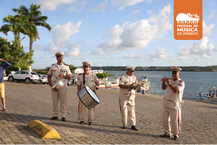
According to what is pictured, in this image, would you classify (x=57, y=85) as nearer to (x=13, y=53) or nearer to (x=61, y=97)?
(x=61, y=97)

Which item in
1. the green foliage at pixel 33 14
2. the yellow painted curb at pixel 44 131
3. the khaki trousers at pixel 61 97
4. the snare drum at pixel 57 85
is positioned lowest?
the yellow painted curb at pixel 44 131

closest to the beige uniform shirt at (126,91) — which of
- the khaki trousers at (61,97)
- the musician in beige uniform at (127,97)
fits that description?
the musician in beige uniform at (127,97)

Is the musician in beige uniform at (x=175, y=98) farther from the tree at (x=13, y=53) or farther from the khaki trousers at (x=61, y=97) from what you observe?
the tree at (x=13, y=53)

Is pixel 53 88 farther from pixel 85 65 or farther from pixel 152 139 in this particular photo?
pixel 152 139

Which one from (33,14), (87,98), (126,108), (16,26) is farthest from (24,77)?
(126,108)

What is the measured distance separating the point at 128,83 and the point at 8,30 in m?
37.1

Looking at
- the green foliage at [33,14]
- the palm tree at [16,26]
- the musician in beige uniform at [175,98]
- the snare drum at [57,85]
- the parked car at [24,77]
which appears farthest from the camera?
the green foliage at [33,14]

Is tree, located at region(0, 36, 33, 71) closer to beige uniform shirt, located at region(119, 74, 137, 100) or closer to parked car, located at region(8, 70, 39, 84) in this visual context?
parked car, located at region(8, 70, 39, 84)

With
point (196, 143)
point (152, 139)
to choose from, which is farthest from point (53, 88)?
point (196, 143)

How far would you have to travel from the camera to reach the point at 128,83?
6195 mm

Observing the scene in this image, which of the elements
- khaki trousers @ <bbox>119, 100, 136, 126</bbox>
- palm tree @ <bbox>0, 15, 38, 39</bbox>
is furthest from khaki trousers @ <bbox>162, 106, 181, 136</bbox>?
palm tree @ <bbox>0, 15, 38, 39</bbox>

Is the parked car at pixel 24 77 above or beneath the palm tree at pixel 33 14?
beneath

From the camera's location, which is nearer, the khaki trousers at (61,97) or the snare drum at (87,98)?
the snare drum at (87,98)

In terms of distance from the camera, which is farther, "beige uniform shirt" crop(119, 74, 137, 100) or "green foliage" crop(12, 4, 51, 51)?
"green foliage" crop(12, 4, 51, 51)
